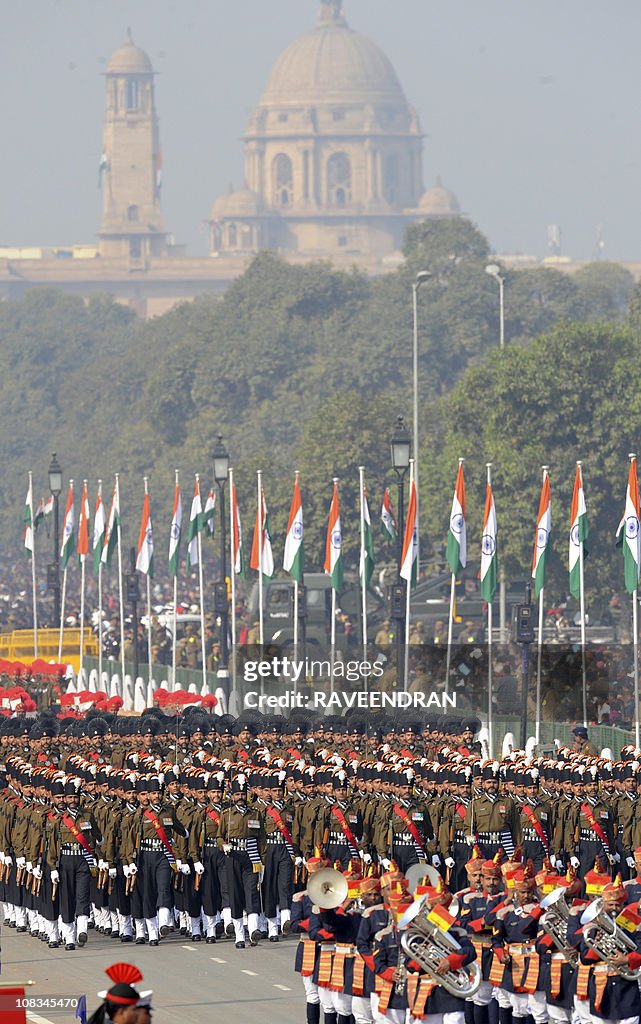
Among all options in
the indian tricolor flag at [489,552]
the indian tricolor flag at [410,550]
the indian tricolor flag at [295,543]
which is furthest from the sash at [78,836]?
the indian tricolor flag at [295,543]

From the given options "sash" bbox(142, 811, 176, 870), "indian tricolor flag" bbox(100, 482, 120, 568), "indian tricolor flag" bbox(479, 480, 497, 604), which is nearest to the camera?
"sash" bbox(142, 811, 176, 870)

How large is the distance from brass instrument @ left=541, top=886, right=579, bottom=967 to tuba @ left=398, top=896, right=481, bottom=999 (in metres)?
0.88

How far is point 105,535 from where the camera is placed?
195 feet

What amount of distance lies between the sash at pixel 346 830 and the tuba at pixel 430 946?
24.3 ft

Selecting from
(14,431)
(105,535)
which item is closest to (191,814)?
(105,535)

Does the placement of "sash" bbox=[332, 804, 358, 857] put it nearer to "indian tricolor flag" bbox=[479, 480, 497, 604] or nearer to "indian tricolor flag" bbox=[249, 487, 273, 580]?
"indian tricolor flag" bbox=[479, 480, 497, 604]

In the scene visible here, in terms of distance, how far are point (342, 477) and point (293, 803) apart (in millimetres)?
55431

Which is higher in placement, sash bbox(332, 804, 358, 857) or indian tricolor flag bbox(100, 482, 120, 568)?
indian tricolor flag bbox(100, 482, 120, 568)

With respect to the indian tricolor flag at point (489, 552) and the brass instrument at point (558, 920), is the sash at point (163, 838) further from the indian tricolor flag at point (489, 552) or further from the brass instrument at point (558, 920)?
the indian tricolor flag at point (489, 552)

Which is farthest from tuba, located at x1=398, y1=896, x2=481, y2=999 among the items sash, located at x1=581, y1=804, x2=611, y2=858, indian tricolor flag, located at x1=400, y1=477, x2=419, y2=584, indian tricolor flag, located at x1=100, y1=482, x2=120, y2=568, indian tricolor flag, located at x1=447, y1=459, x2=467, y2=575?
indian tricolor flag, located at x1=100, y1=482, x2=120, y2=568

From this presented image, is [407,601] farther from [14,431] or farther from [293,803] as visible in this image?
[14,431]

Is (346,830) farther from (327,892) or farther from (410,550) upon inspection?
(410,550)

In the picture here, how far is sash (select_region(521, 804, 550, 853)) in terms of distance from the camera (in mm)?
26469

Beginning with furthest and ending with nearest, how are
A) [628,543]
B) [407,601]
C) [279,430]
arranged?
1. [279,430]
2. [407,601]
3. [628,543]
